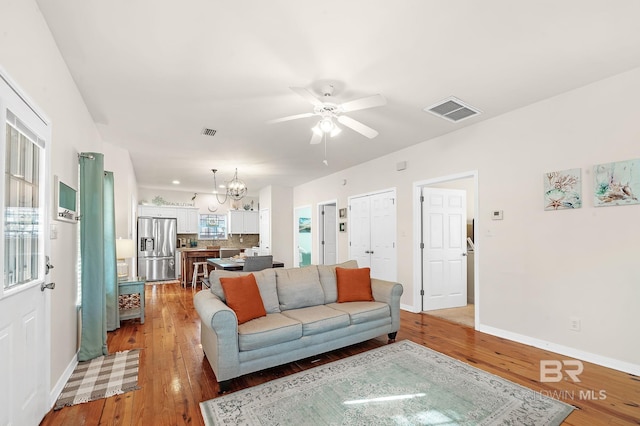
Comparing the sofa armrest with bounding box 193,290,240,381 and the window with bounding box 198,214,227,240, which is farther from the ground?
the window with bounding box 198,214,227,240

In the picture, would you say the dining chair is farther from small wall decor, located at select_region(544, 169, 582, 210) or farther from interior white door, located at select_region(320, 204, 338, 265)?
small wall decor, located at select_region(544, 169, 582, 210)

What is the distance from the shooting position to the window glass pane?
5.53 ft

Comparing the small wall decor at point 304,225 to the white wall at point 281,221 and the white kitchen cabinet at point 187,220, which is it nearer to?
the white wall at point 281,221

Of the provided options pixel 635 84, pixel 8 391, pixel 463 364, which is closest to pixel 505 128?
pixel 635 84

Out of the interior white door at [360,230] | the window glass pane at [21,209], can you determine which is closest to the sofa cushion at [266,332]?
the window glass pane at [21,209]

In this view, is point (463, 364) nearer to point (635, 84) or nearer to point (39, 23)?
point (635, 84)

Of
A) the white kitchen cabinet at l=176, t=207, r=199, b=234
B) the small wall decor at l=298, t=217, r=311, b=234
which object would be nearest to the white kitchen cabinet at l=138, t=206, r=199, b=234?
the white kitchen cabinet at l=176, t=207, r=199, b=234

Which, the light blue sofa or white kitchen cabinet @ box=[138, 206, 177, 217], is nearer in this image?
the light blue sofa

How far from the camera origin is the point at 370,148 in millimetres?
5102

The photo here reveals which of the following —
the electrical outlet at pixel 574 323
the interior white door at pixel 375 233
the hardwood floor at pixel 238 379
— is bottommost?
the hardwood floor at pixel 238 379

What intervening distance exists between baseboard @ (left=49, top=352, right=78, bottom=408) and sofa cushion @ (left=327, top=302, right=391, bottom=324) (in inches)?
96.6

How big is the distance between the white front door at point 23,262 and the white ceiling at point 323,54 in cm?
84

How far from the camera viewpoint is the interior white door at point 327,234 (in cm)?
773

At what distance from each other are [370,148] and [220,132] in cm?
240
